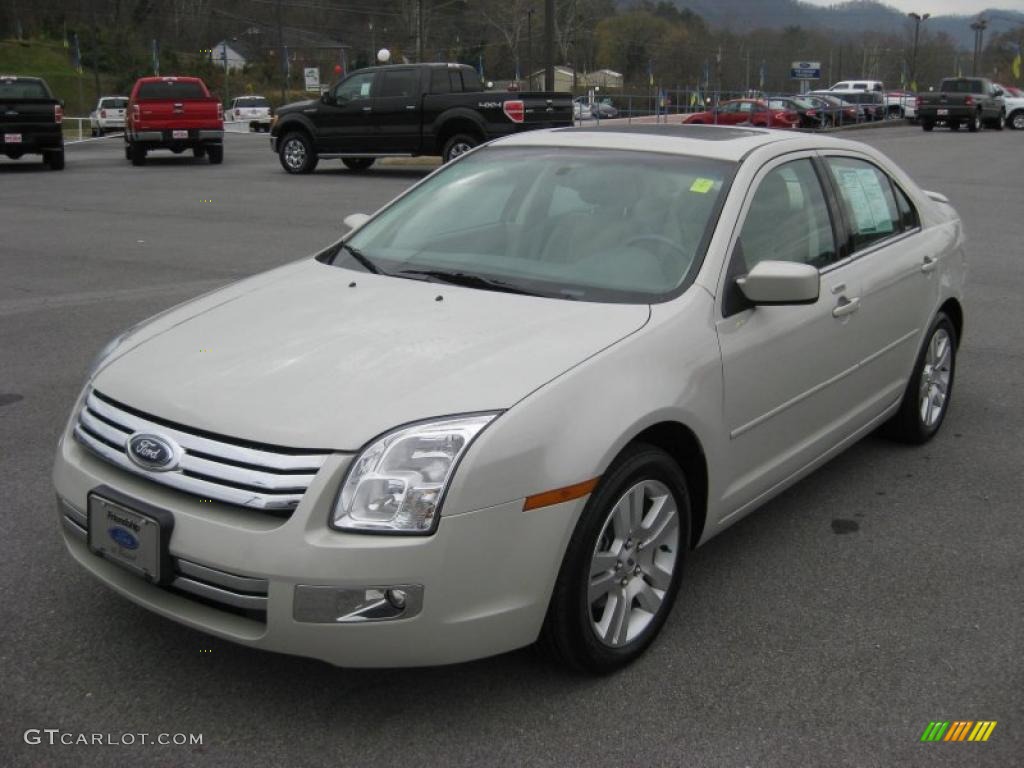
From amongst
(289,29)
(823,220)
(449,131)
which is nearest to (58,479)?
(823,220)

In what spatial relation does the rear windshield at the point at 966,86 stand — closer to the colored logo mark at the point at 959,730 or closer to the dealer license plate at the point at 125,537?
the colored logo mark at the point at 959,730

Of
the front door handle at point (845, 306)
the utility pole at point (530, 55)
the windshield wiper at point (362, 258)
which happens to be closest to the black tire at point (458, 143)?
the utility pole at point (530, 55)

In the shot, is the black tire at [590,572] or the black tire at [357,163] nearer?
the black tire at [590,572]

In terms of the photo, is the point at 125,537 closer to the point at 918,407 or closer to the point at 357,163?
the point at 918,407

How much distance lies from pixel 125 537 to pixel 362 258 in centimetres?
163

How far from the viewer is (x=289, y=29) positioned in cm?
10369

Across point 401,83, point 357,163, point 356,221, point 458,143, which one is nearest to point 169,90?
point 357,163

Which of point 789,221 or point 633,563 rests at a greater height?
point 789,221

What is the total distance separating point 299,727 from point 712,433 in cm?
154

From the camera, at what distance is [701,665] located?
3340 mm

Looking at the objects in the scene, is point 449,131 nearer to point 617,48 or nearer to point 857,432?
point 857,432

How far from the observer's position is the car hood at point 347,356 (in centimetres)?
289

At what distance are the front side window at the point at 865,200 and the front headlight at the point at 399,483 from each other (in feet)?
8.24

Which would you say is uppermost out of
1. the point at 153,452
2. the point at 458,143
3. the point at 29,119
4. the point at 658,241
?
the point at 29,119
